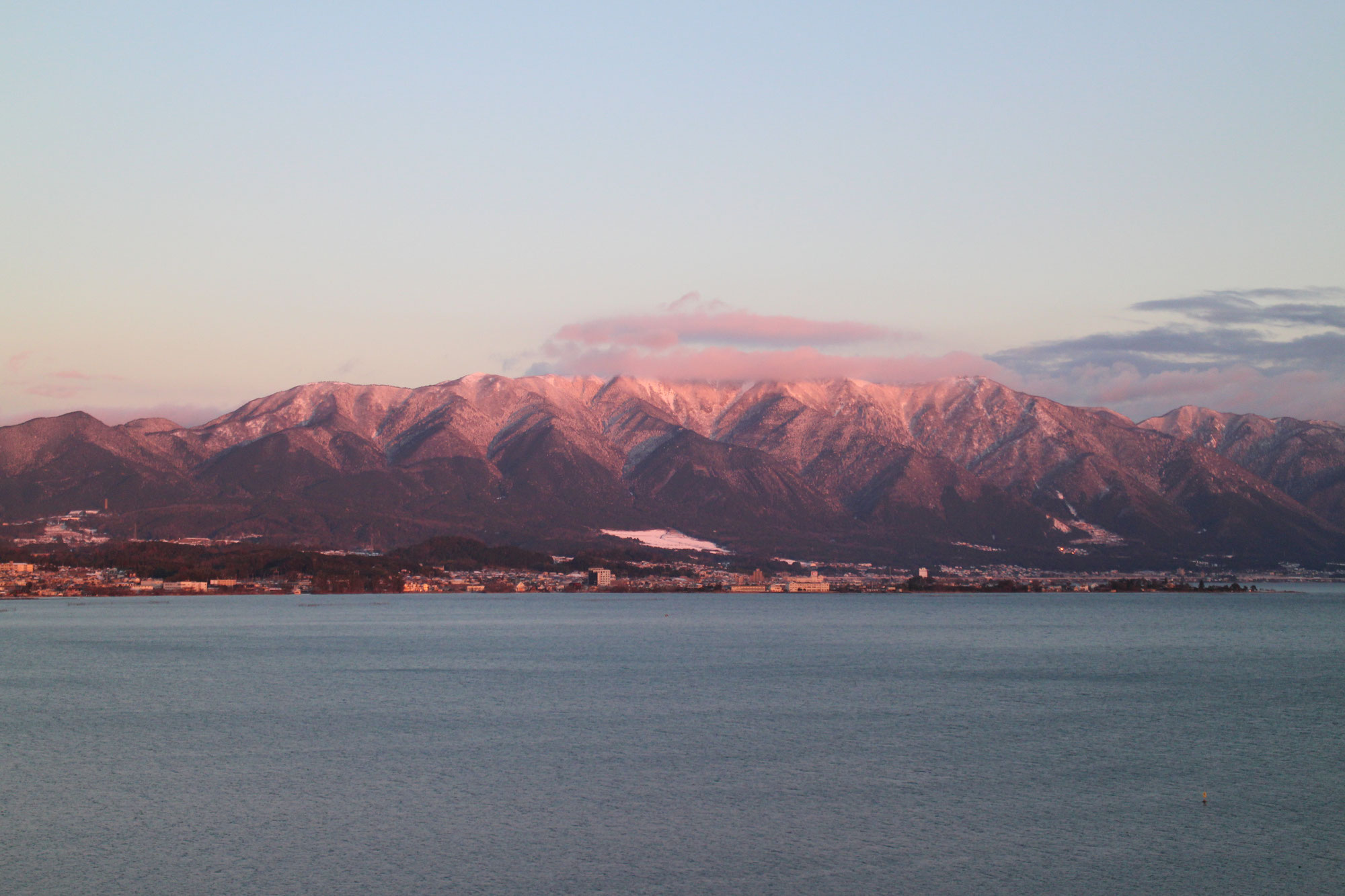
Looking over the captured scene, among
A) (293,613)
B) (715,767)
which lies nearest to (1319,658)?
(715,767)

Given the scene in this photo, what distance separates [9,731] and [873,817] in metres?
39.5

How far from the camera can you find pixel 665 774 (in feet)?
151

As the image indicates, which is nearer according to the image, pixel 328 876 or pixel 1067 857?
pixel 328 876

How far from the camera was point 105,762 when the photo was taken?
47.9 meters

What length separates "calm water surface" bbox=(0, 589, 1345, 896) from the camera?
109 ft

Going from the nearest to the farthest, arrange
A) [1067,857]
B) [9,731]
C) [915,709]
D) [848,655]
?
[1067,857] → [9,731] → [915,709] → [848,655]

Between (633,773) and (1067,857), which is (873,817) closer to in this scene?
(1067,857)

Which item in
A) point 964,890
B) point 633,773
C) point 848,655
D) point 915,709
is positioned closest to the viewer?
point 964,890

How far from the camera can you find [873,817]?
1535 inches

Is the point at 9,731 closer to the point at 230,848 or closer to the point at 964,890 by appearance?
the point at 230,848

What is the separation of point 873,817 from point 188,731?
3290cm

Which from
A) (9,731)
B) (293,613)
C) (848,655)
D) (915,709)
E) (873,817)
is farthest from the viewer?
(293,613)

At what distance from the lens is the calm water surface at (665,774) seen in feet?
109

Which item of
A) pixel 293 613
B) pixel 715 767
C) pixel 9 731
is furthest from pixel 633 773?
pixel 293 613
